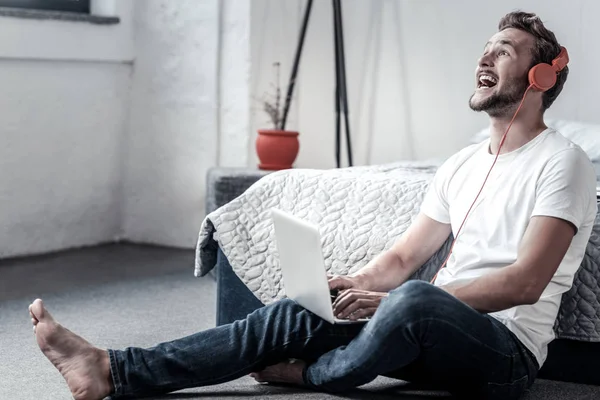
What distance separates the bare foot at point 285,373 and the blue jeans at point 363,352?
0.09 ft

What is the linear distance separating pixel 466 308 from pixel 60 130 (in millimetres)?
2625

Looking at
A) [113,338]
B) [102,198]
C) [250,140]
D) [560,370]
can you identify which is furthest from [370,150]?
[560,370]

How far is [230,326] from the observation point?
218 centimetres

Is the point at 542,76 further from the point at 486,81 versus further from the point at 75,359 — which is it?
the point at 75,359

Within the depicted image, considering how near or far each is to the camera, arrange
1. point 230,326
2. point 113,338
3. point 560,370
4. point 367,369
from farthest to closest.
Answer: point 113,338
point 560,370
point 230,326
point 367,369

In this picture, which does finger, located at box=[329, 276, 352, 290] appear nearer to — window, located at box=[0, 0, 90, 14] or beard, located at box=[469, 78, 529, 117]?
beard, located at box=[469, 78, 529, 117]

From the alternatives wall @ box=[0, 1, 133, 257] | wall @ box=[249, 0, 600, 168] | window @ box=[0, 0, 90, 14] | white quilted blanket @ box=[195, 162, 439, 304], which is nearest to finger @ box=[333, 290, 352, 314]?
white quilted blanket @ box=[195, 162, 439, 304]

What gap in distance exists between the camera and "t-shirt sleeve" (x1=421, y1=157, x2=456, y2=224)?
7.61 ft

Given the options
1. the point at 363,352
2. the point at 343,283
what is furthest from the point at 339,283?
the point at 363,352

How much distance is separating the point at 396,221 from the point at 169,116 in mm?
2031

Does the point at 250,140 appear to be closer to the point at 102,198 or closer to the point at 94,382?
the point at 102,198

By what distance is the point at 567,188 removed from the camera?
Answer: 6.57 feet

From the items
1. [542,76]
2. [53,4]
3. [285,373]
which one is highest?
[53,4]

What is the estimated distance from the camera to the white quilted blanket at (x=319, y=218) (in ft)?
8.33
